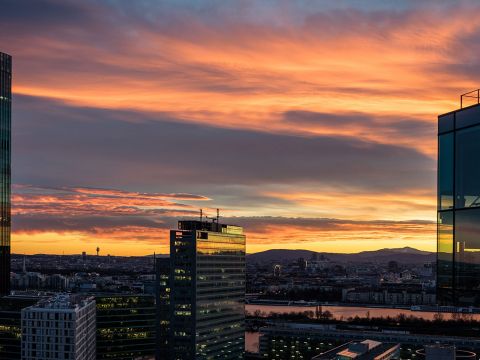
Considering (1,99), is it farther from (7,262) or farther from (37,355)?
(37,355)

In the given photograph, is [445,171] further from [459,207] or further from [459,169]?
[459,207]

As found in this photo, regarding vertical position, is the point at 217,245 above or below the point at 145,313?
above

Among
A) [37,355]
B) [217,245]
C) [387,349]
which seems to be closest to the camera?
[37,355]

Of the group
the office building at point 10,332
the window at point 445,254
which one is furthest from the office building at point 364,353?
the window at point 445,254

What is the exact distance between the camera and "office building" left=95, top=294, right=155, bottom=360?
89.4m

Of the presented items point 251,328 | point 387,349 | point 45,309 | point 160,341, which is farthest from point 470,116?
point 251,328

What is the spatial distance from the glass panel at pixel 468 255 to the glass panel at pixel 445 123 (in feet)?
3.52

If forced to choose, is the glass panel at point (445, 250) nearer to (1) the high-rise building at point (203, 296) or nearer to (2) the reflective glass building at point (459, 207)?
(2) the reflective glass building at point (459, 207)

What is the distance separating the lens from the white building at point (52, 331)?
6519 centimetres

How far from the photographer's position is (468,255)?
372 inches

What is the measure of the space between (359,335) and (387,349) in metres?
23.1

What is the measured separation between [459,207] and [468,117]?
3.72 ft

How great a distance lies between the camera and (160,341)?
265 ft

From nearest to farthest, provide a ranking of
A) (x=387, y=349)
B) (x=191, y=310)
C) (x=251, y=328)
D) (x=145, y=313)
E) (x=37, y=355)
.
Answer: (x=37, y=355)
(x=387, y=349)
(x=191, y=310)
(x=145, y=313)
(x=251, y=328)
